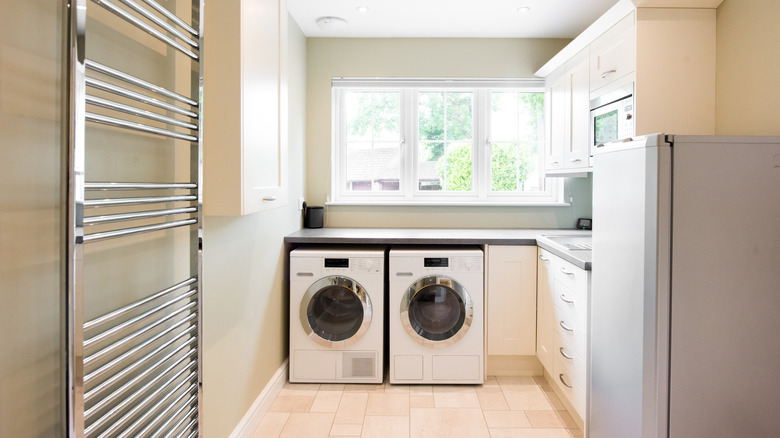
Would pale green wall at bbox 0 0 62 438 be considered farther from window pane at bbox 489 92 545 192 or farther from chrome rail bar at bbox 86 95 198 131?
window pane at bbox 489 92 545 192

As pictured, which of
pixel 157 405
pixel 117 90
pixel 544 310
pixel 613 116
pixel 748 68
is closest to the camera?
pixel 117 90

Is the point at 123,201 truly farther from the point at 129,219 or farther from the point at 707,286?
the point at 707,286

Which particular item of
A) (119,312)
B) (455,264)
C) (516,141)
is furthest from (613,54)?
(119,312)

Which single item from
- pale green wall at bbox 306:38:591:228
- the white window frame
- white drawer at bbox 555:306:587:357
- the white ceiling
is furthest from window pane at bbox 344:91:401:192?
white drawer at bbox 555:306:587:357

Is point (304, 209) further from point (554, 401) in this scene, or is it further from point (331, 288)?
point (554, 401)

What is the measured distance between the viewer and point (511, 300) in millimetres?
2705

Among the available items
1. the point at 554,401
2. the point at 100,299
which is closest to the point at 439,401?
the point at 554,401

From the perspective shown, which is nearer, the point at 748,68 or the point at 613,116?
the point at 748,68

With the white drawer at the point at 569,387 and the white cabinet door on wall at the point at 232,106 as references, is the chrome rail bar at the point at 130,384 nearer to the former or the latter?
the white cabinet door on wall at the point at 232,106

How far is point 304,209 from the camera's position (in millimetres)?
3217

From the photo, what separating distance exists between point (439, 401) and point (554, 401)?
0.67m

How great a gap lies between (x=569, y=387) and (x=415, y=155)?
196 cm

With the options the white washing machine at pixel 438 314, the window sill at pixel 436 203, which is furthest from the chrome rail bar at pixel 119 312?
the window sill at pixel 436 203

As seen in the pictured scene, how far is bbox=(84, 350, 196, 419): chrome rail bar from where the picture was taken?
3.13 ft
